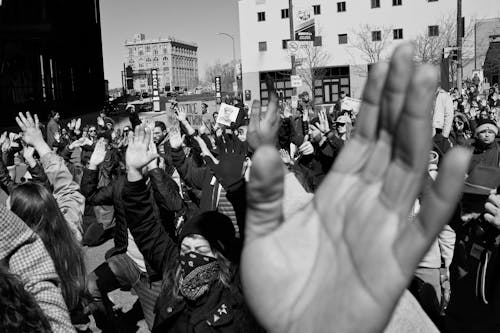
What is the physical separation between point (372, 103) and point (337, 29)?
59948mm

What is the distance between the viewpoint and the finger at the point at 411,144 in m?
1.16

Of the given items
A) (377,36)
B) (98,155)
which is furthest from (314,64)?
(98,155)

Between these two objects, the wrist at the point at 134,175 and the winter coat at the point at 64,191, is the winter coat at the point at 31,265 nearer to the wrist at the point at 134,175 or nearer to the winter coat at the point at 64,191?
→ the wrist at the point at 134,175

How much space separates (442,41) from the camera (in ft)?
178

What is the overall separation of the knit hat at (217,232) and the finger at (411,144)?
1.95m

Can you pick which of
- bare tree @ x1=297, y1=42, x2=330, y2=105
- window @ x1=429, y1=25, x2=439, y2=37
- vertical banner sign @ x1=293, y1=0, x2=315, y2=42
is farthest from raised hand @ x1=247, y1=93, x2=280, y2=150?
window @ x1=429, y1=25, x2=439, y2=37

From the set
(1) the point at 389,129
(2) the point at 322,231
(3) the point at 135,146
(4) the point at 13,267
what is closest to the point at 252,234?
(2) the point at 322,231

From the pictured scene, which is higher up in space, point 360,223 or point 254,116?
point 254,116

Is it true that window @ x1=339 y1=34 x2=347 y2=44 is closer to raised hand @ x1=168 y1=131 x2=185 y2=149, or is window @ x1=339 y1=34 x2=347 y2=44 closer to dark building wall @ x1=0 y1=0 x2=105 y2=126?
dark building wall @ x1=0 y1=0 x2=105 y2=126

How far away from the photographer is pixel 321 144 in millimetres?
8203

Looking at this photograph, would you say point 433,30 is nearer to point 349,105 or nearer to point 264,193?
point 349,105

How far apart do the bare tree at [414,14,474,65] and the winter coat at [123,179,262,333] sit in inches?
1994

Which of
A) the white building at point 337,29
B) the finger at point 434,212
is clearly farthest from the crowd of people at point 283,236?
the white building at point 337,29

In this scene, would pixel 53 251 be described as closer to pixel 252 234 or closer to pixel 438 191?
pixel 252 234
